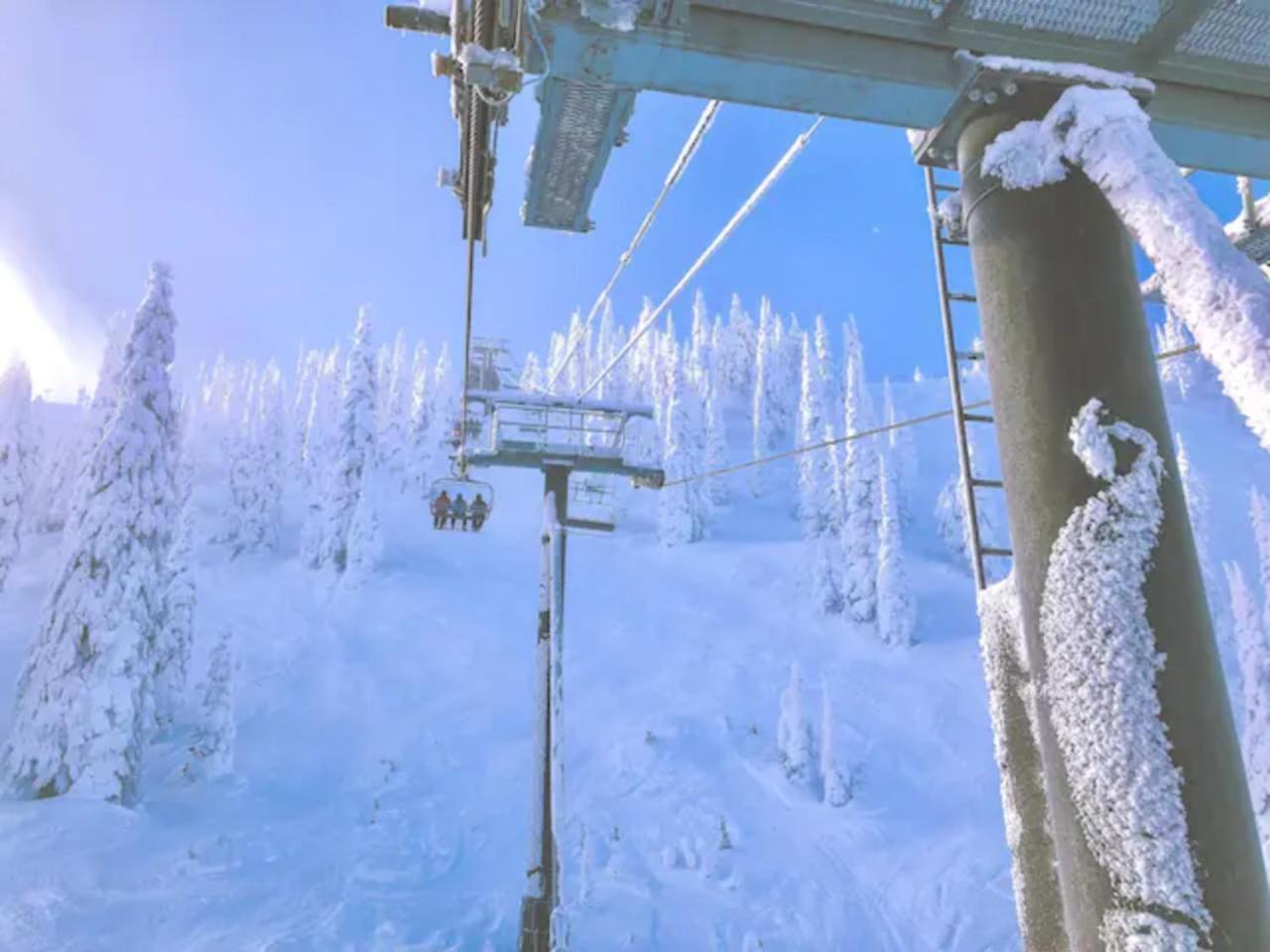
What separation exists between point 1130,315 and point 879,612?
48.3 metres

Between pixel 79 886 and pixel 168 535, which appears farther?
pixel 168 535

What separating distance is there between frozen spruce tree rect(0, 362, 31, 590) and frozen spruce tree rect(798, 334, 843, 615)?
152 feet

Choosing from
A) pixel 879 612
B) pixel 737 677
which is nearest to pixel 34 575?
pixel 737 677

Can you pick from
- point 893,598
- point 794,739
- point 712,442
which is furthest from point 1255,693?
point 712,442

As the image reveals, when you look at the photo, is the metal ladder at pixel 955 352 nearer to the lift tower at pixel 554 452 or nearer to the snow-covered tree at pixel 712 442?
the lift tower at pixel 554 452

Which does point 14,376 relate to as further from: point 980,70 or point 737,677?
point 980,70

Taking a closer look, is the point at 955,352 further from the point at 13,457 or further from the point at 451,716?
the point at 13,457

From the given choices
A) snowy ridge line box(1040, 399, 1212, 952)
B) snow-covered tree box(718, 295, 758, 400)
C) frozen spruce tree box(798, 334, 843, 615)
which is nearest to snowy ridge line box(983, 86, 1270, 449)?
snowy ridge line box(1040, 399, 1212, 952)

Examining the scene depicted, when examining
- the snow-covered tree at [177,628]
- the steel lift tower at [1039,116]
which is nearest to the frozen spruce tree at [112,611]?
the snow-covered tree at [177,628]

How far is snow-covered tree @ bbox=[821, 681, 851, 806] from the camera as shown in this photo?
102 feet

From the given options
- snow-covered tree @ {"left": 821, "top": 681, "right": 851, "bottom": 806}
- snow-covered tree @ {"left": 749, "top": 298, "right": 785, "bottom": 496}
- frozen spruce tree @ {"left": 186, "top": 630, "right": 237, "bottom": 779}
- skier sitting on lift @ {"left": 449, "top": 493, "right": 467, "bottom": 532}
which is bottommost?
snow-covered tree @ {"left": 821, "top": 681, "right": 851, "bottom": 806}

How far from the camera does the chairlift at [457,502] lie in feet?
A: 47.4

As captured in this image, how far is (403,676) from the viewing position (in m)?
37.0

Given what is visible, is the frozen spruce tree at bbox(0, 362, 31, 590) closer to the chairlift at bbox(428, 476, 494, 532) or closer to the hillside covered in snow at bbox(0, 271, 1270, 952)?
the hillside covered in snow at bbox(0, 271, 1270, 952)
